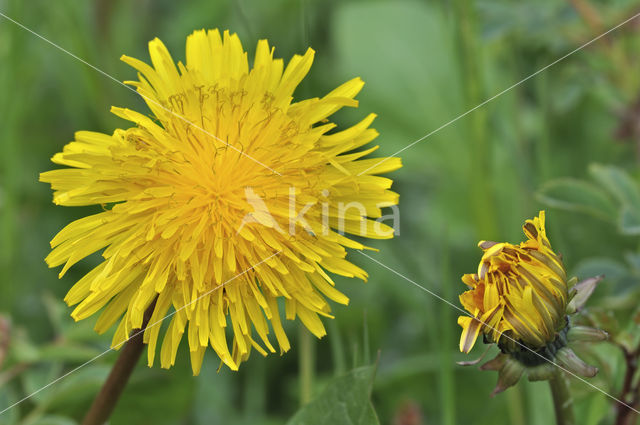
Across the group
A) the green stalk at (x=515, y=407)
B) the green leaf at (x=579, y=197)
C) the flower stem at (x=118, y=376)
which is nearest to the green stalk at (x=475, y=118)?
the green leaf at (x=579, y=197)

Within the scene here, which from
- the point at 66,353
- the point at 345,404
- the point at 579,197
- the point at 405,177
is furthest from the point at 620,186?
the point at 66,353

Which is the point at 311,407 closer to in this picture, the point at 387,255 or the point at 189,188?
the point at 189,188

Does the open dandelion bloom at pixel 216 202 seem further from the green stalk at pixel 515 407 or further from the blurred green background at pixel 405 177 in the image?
the green stalk at pixel 515 407

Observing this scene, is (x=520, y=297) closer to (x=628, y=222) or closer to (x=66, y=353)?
(x=628, y=222)

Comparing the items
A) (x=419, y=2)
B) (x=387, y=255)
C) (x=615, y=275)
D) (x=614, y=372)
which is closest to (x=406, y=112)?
(x=419, y=2)

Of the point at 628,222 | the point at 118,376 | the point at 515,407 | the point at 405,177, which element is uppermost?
the point at 405,177

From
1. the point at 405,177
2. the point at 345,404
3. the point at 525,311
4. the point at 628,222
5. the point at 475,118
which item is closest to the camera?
the point at 525,311
